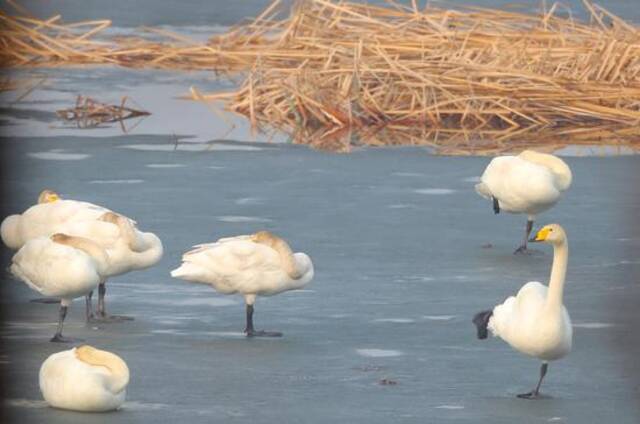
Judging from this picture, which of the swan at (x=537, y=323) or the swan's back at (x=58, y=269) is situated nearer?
the swan at (x=537, y=323)

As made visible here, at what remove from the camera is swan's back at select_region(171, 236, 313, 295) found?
29.5ft

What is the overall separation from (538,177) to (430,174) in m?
1.81

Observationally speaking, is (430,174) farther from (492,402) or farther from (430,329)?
(492,402)

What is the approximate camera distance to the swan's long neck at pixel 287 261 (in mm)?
8977

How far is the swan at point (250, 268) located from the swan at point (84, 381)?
161 cm

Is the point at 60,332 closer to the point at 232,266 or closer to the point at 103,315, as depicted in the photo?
the point at 103,315

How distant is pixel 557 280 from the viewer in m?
8.02

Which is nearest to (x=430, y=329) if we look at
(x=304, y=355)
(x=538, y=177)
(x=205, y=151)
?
(x=304, y=355)

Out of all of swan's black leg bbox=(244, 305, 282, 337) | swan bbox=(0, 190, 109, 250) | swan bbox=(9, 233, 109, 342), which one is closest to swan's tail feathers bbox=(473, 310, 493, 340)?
swan's black leg bbox=(244, 305, 282, 337)

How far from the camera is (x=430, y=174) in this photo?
13.0 m

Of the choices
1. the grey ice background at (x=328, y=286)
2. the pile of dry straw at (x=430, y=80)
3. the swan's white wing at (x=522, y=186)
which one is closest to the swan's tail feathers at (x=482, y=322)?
the grey ice background at (x=328, y=286)

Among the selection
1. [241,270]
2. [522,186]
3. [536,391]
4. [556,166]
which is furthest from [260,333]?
[556,166]

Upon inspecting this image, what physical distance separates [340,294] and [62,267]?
1.61 m

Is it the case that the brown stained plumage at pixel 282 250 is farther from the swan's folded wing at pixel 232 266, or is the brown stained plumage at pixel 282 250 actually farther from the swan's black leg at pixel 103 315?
the swan's black leg at pixel 103 315
